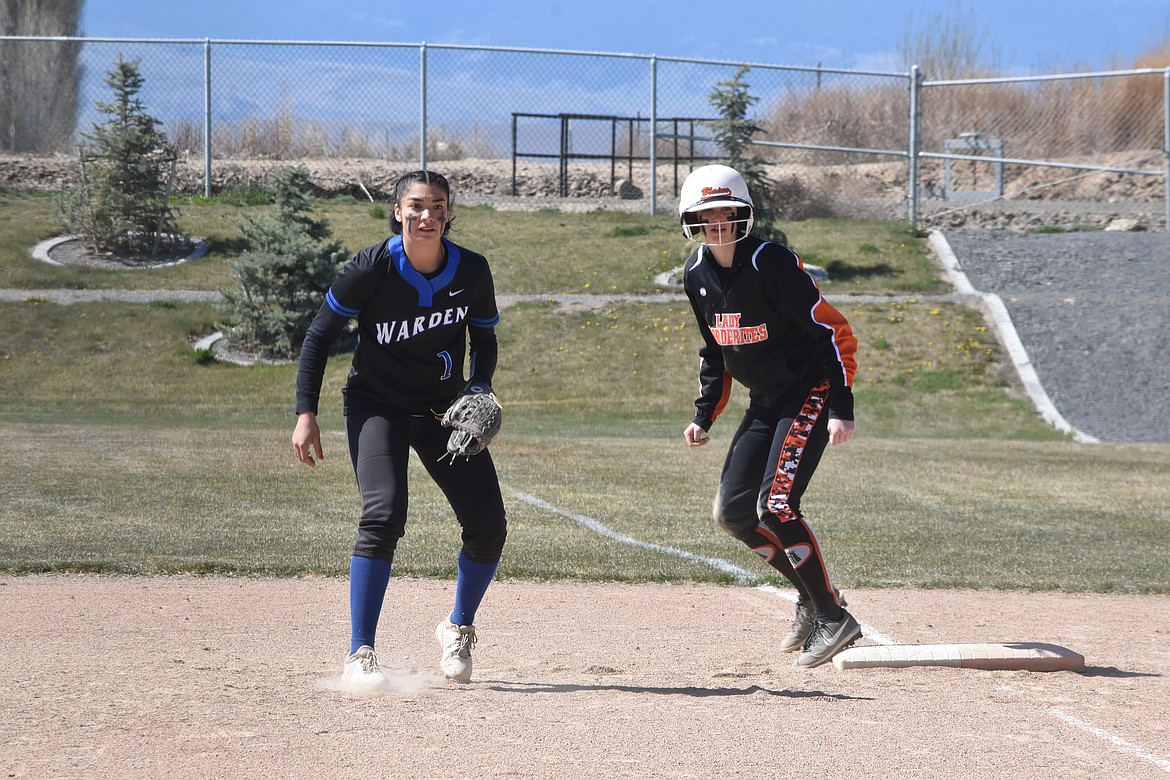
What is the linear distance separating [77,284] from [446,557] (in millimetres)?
16682

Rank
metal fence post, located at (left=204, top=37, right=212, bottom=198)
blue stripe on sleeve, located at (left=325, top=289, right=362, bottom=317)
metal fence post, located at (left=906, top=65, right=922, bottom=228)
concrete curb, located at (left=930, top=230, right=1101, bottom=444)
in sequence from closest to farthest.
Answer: blue stripe on sleeve, located at (left=325, top=289, right=362, bottom=317) < concrete curb, located at (left=930, top=230, right=1101, bottom=444) < metal fence post, located at (left=906, top=65, right=922, bottom=228) < metal fence post, located at (left=204, top=37, right=212, bottom=198)

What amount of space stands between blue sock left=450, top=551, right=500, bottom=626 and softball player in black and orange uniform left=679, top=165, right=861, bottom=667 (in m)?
1.06

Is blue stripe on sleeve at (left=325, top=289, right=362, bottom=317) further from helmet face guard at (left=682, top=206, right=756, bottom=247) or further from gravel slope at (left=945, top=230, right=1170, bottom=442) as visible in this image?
gravel slope at (left=945, top=230, right=1170, bottom=442)

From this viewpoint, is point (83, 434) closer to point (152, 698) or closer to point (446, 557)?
point (446, 557)

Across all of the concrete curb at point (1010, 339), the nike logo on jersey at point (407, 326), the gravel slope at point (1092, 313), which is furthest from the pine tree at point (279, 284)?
the nike logo on jersey at point (407, 326)

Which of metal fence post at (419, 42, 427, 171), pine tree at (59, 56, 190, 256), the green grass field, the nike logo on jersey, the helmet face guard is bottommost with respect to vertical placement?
the green grass field

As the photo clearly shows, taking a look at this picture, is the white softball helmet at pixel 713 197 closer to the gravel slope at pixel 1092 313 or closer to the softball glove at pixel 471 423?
the softball glove at pixel 471 423

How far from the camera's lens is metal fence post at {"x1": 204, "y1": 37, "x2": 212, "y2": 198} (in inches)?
1020

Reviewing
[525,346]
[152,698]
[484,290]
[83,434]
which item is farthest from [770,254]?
[525,346]

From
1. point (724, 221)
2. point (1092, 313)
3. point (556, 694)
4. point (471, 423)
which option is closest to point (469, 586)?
point (556, 694)

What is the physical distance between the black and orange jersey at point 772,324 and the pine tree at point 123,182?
19.5 metres

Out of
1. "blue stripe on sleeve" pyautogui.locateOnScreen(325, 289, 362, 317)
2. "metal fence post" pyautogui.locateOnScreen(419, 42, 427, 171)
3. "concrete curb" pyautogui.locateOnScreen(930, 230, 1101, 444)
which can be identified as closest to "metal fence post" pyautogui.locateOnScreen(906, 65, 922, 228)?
"concrete curb" pyautogui.locateOnScreen(930, 230, 1101, 444)

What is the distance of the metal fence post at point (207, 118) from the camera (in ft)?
85.0

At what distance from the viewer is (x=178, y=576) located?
7.55 meters
